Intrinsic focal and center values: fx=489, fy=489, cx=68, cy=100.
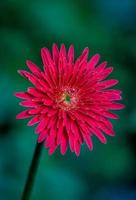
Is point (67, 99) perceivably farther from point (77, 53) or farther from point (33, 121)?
point (77, 53)

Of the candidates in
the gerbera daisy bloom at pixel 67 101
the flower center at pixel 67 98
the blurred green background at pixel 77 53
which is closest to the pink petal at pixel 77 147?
the gerbera daisy bloom at pixel 67 101

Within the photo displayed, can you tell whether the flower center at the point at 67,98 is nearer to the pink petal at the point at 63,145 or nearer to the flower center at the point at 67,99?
the flower center at the point at 67,99

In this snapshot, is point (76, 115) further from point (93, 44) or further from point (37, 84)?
point (93, 44)

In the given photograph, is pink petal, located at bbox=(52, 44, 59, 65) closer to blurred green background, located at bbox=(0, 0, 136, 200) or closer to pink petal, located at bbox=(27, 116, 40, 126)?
pink petal, located at bbox=(27, 116, 40, 126)

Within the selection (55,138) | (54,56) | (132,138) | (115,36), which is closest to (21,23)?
(115,36)

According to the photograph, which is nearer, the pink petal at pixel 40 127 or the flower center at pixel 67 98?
the pink petal at pixel 40 127

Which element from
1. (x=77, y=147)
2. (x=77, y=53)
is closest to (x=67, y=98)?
(x=77, y=147)
